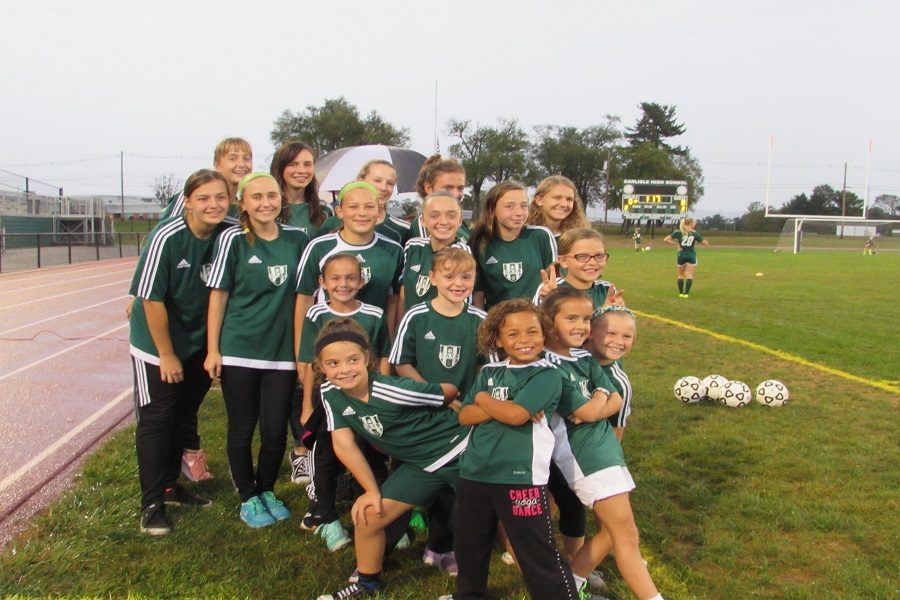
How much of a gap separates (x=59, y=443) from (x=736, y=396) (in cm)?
535

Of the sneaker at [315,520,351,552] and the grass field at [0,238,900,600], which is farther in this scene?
the sneaker at [315,520,351,552]

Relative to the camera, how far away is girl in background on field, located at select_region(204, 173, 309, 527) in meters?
3.74

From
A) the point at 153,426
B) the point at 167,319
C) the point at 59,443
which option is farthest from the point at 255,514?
the point at 59,443

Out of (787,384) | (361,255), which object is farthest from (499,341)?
(787,384)

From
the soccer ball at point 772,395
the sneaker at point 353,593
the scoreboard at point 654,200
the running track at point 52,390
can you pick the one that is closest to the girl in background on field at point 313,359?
the sneaker at point 353,593

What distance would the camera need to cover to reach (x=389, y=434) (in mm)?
3211

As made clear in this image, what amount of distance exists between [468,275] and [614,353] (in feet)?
2.34

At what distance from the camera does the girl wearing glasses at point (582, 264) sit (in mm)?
3350

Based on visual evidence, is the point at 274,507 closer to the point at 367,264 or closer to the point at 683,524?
the point at 367,264

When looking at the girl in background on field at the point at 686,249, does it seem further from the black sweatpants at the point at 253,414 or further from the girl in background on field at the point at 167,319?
the girl in background on field at the point at 167,319

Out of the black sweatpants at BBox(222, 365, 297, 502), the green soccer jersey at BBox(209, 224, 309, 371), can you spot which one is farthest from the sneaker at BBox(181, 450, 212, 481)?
the green soccer jersey at BBox(209, 224, 309, 371)

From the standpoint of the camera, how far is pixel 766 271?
23594 mm

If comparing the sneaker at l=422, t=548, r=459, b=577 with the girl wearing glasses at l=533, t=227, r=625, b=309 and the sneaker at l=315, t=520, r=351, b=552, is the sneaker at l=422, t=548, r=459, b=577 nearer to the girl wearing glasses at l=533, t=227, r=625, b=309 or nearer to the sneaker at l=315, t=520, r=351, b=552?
the sneaker at l=315, t=520, r=351, b=552

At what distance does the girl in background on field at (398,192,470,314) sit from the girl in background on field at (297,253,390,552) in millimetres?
218
